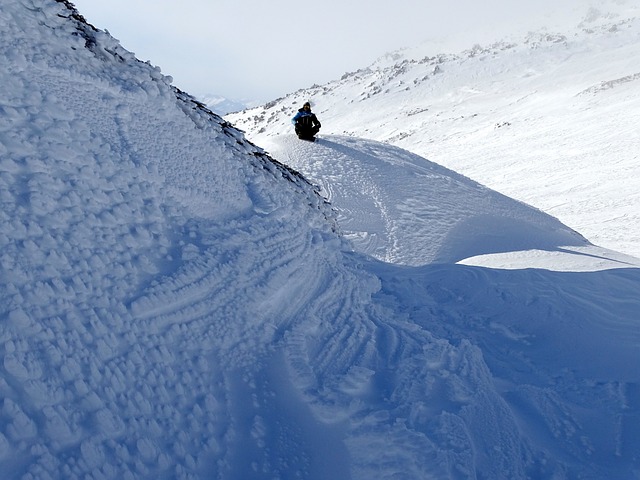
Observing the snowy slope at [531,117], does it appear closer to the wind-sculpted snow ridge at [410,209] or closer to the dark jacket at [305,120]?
the dark jacket at [305,120]

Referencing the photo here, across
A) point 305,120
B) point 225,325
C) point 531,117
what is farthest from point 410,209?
point 531,117

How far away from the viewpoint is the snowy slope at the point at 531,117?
1429 cm

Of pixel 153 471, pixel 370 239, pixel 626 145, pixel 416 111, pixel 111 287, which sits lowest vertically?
→ pixel 153 471

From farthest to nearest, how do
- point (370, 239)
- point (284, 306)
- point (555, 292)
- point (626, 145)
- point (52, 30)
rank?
1. point (626, 145)
2. point (370, 239)
3. point (555, 292)
4. point (52, 30)
5. point (284, 306)

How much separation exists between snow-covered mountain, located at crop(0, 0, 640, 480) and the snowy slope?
6.83m

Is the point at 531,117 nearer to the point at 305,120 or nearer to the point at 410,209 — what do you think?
the point at 305,120

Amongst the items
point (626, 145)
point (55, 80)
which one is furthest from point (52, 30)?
point (626, 145)

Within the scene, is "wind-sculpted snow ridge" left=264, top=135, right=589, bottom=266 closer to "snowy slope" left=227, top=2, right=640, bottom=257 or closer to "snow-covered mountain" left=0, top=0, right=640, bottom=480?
"snow-covered mountain" left=0, top=0, right=640, bottom=480

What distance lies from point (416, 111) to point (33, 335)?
3674cm

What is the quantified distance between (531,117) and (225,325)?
86.3 ft

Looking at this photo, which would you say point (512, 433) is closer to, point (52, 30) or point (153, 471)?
point (153, 471)

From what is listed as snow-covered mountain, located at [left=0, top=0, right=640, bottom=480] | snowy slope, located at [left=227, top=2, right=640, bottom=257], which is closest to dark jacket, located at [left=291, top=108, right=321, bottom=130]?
snowy slope, located at [left=227, top=2, right=640, bottom=257]

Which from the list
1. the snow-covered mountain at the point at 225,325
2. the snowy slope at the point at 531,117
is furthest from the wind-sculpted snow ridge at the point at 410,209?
the snowy slope at the point at 531,117

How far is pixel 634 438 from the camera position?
10.5ft
